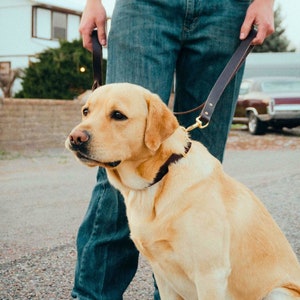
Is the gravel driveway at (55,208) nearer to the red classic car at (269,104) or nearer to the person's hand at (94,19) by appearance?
the person's hand at (94,19)

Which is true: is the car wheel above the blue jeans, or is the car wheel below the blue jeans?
below

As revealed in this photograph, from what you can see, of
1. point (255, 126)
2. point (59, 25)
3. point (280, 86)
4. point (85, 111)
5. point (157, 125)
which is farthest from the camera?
point (59, 25)

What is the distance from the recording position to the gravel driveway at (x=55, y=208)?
375cm

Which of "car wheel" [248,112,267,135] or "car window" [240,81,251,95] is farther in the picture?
"car window" [240,81,251,95]

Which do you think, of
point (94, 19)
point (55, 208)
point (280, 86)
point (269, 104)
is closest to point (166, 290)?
point (94, 19)

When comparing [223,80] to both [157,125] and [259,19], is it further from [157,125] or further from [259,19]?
[157,125]

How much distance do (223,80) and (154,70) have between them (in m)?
0.36

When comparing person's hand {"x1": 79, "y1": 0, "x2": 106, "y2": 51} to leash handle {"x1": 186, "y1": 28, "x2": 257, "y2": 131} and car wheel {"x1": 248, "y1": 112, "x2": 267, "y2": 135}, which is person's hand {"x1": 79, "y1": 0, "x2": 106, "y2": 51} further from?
car wheel {"x1": 248, "y1": 112, "x2": 267, "y2": 135}

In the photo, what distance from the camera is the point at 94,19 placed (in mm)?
2840

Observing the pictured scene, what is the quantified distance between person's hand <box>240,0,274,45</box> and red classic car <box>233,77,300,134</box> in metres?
15.5

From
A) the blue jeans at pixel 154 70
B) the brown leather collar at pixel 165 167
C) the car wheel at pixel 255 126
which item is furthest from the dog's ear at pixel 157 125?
the car wheel at pixel 255 126

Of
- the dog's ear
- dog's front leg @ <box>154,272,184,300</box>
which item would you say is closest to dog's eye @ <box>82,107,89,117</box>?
the dog's ear

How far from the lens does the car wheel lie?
60.2 feet

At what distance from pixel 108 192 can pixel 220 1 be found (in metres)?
1.16
